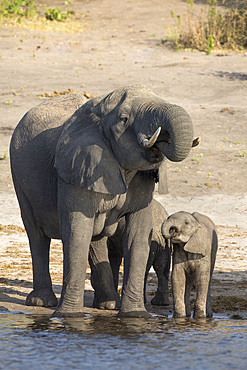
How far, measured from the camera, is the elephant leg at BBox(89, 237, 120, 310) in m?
8.23

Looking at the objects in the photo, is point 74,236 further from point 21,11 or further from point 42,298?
point 21,11

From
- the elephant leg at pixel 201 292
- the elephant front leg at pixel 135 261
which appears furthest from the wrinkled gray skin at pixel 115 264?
the elephant leg at pixel 201 292

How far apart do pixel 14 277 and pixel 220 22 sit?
15.2 metres

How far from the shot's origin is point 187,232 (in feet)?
24.1

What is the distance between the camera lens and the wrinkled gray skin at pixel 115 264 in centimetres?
823

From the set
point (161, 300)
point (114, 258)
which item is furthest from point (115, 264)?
point (161, 300)

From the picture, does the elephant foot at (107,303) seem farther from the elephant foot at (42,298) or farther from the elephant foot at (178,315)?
the elephant foot at (178,315)

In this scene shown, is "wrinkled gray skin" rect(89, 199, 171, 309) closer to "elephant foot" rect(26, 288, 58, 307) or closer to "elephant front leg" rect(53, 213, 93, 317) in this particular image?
"elephant foot" rect(26, 288, 58, 307)

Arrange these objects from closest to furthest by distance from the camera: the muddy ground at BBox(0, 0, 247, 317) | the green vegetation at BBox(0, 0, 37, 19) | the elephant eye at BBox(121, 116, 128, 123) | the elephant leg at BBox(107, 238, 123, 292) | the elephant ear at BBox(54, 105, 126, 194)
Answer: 1. the elephant eye at BBox(121, 116, 128, 123)
2. the elephant ear at BBox(54, 105, 126, 194)
3. the elephant leg at BBox(107, 238, 123, 292)
4. the muddy ground at BBox(0, 0, 247, 317)
5. the green vegetation at BBox(0, 0, 37, 19)

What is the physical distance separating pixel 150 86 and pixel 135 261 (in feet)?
40.7

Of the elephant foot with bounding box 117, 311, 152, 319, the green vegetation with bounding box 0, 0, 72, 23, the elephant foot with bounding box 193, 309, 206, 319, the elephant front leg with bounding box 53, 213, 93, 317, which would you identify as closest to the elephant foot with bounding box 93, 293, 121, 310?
the elephant foot with bounding box 117, 311, 152, 319

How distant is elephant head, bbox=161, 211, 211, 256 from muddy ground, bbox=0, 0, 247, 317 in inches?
38.8

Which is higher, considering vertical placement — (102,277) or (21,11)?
(21,11)

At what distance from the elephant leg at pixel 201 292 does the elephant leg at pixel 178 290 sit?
133 millimetres
